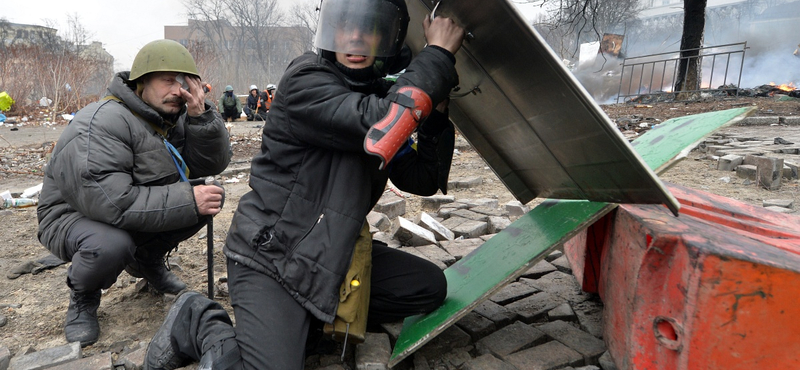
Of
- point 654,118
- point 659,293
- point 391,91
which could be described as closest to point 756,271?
point 659,293

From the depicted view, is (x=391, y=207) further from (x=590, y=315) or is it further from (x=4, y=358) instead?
(x=4, y=358)

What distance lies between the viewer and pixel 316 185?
200cm

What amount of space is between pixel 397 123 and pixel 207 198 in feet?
4.51

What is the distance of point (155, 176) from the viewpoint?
104 inches

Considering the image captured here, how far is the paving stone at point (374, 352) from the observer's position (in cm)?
208

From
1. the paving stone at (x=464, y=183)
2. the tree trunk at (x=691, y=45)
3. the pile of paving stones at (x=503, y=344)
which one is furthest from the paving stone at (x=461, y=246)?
the tree trunk at (x=691, y=45)

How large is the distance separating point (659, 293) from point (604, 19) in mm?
44464

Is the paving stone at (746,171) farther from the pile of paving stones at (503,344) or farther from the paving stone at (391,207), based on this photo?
the paving stone at (391,207)

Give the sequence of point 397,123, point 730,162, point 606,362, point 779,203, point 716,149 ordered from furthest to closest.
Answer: point 716,149 < point 730,162 < point 779,203 < point 606,362 < point 397,123

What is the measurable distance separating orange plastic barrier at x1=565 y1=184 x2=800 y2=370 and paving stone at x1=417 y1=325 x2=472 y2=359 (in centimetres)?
67

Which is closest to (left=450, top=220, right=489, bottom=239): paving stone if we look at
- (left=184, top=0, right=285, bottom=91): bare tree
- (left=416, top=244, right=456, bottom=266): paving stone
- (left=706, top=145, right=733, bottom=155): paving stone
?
(left=416, top=244, right=456, bottom=266): paving stone

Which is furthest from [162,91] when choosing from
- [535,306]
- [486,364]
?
[535,306]

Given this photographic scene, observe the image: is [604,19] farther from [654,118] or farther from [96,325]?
[96,325]

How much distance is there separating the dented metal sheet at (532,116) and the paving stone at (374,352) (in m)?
1.04
